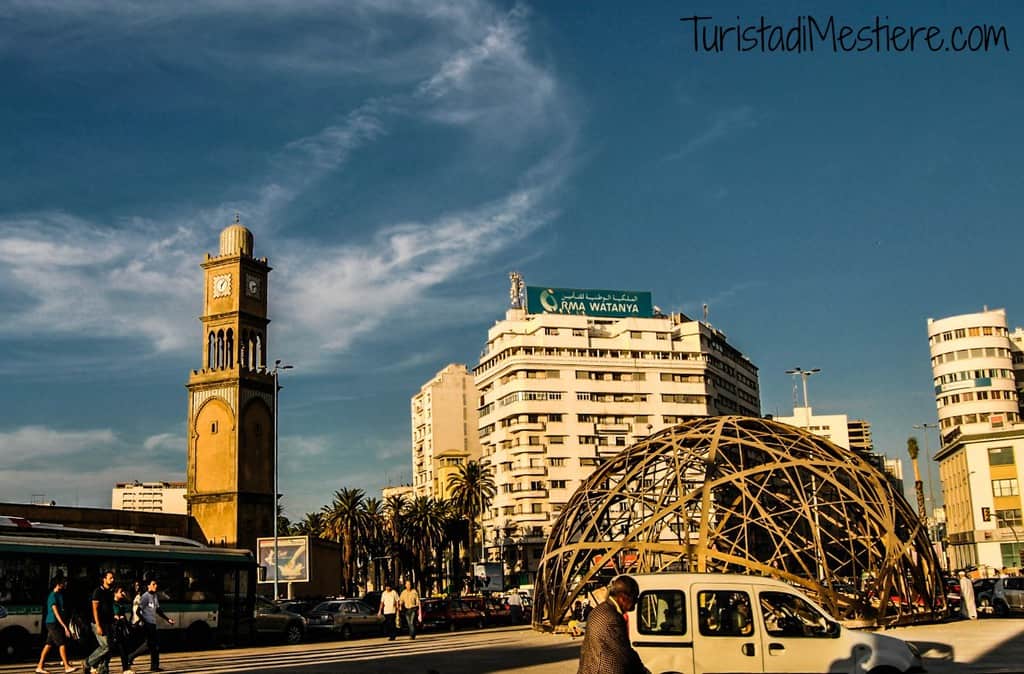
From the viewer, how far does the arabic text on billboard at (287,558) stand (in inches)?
1709

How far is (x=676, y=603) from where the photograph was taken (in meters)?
13.6

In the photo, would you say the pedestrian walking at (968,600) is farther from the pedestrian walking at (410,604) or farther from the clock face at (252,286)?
the clock face at (252,286)

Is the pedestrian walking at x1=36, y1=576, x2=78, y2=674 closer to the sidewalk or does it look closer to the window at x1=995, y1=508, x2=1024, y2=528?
the sidewalk

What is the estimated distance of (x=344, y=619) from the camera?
35.3m

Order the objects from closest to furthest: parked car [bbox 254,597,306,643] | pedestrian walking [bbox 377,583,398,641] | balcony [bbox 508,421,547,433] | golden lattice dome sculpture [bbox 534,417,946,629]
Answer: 1. golden lattice dome sculpture [bbox 534,417,946,629]
2. pedestrian walking [bbox 377,583,398,641]
3. parked car [bbox 254,597,306,643]
4. balcony [bbox 508,421,547,433]

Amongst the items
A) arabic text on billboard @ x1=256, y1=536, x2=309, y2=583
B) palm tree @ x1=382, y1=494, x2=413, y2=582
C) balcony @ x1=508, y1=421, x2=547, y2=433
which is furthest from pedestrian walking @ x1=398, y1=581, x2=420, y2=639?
balcony @ x1=508, y1=421, x2=547, y2=433

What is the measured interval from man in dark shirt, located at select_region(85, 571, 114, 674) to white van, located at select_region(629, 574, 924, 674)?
357 inches

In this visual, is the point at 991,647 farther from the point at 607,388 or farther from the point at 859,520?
the point at 607,388

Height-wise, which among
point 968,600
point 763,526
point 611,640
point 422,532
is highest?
point 422,532

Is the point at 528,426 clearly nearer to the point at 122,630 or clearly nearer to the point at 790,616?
the point at 122,630

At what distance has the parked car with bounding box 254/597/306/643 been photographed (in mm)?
32312

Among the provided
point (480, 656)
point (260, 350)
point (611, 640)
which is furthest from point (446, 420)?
point (611, 640)

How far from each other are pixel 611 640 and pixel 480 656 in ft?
50.9

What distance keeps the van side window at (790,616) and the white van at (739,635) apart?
0.01 m
